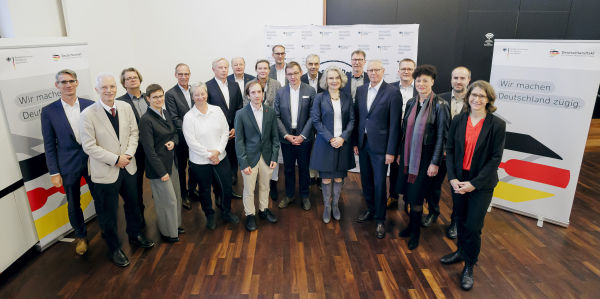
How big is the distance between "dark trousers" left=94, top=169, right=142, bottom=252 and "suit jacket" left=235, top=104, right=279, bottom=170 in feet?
3.34

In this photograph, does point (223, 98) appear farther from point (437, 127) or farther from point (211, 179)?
point (437, 127)

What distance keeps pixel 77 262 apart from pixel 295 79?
109 inches

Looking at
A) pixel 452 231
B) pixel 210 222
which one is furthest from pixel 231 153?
pixel 452 231

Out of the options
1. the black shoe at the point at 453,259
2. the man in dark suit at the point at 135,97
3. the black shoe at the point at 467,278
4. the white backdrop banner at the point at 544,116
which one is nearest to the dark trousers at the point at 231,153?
the man in dark suit at the point at 135,97

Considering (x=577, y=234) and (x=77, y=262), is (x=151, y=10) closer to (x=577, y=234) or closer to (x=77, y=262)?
(x=77, y=262)

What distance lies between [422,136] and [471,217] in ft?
2.49

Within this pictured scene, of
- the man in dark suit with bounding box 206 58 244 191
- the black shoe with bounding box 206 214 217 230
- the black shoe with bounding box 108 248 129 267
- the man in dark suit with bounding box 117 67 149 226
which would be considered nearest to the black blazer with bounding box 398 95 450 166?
the man in dark suit with bounding box 206 58 244 191

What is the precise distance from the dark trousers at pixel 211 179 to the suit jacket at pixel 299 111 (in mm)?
766

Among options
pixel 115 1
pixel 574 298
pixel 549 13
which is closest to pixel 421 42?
pixel 549 13

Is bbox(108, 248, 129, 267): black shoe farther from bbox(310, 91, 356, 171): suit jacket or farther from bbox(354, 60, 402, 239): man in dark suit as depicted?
bbox(354, 60, 402, 239): man in dark suit

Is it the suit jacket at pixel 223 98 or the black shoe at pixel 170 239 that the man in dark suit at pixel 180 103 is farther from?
the black shoe at pixel 170 239

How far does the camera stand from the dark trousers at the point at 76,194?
316 centimetres

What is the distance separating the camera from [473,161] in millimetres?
2701

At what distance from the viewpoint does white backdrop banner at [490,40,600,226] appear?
136 inches
